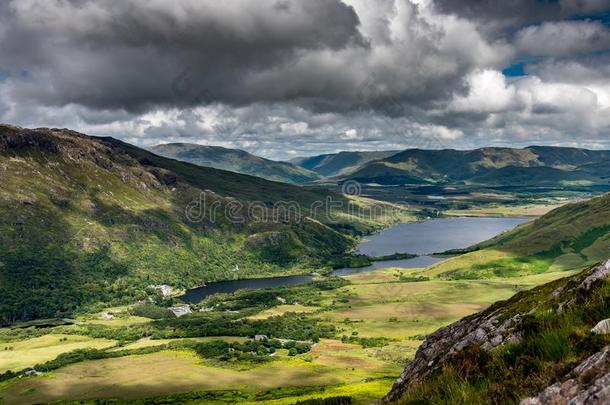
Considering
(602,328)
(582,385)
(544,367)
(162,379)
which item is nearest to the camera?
(582,385)

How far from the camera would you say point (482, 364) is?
14047 millimetres

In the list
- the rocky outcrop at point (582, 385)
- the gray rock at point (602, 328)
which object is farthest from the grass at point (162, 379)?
the rocky outcrop at point (582, 385)

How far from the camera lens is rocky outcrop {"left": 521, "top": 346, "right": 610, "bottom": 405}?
8.84 m

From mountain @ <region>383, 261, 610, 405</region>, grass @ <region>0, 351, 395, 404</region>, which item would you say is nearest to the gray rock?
mountain @ <region>383, 261, 610, 405</region>

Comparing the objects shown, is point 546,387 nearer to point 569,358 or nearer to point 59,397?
point 569,358

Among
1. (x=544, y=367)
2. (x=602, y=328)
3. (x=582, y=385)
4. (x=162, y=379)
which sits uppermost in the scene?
(x=602, y=328)

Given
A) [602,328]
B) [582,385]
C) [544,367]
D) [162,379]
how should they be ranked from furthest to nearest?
A: [162,379] < [602,328] < [544,367] < [582,385]

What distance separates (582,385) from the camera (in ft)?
31.1

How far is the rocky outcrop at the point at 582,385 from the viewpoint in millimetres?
8844

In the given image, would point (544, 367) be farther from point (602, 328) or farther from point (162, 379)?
point (162, 379)

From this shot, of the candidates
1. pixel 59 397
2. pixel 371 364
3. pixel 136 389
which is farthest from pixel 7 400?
pixel 371 364

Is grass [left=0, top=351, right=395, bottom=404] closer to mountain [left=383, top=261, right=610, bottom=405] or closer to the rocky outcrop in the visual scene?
mountain [left=383, top=261, right=610, bottom=405]

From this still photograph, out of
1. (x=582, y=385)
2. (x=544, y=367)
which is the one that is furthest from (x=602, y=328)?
(x=582, y=385)

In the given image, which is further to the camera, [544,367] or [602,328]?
[602,328]
